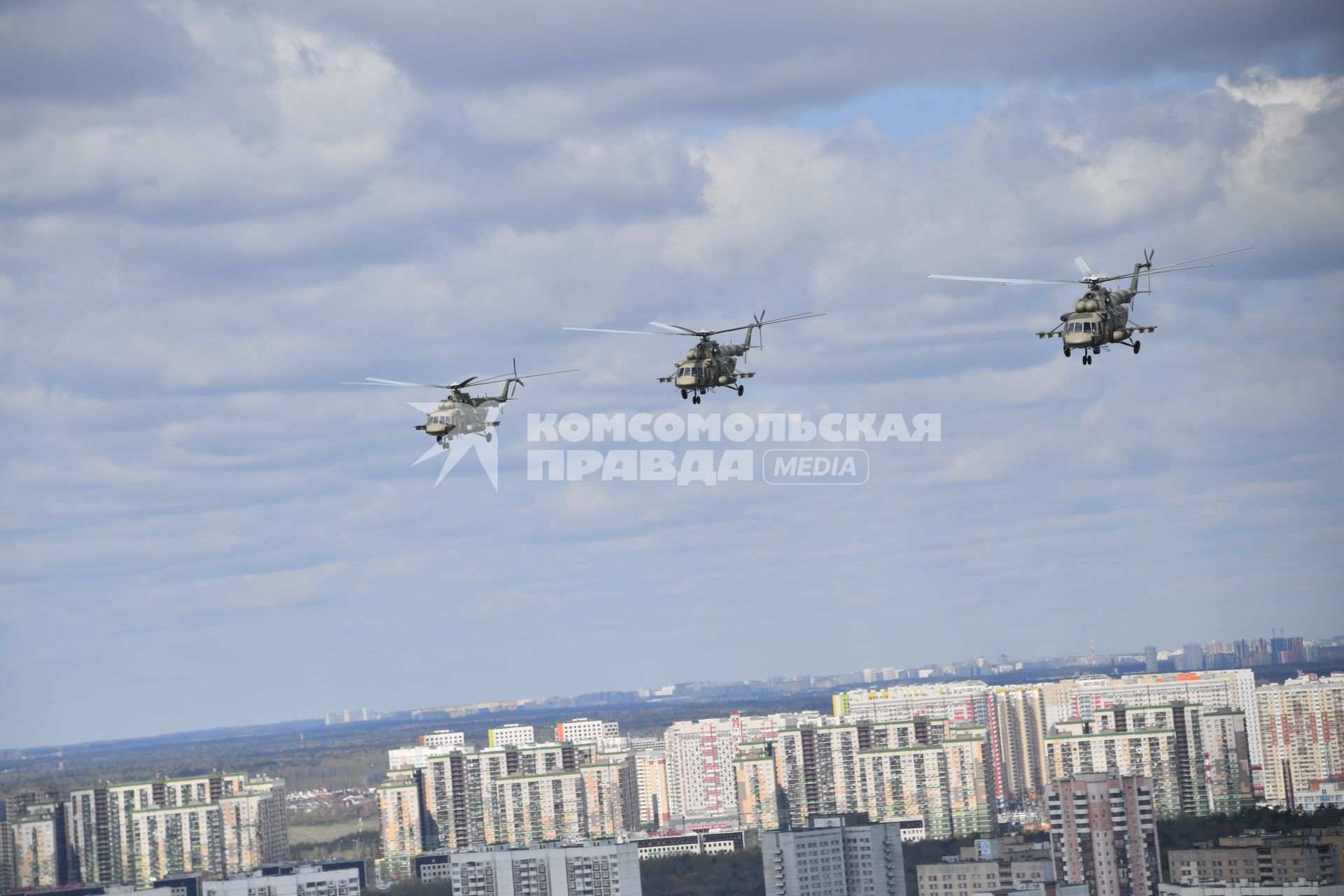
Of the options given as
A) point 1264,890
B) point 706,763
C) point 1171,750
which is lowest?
point 1264,890

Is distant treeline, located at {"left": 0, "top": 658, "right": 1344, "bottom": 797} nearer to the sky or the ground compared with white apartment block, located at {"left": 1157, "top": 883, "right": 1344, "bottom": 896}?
nearer to the sky

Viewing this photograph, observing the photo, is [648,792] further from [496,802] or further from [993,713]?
[993,713]

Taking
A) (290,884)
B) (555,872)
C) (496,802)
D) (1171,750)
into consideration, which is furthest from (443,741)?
(555,872)

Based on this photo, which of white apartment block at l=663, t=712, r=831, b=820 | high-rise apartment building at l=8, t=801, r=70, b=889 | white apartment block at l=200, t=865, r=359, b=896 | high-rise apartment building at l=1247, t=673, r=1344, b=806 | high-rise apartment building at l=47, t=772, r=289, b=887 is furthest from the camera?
white apartment block at l=663, t=712, r=831, b=820

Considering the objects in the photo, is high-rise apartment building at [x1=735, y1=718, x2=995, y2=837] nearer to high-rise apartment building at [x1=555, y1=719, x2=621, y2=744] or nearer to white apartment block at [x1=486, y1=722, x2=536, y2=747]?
white apartment block at [x1=486, y1=722, x2=536, y2=747]

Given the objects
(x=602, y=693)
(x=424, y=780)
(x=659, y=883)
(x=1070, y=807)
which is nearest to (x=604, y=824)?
(x=424, y=780)

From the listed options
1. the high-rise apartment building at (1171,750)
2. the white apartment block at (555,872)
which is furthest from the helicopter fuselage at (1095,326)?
the high-rise apartment building at (1171,750)

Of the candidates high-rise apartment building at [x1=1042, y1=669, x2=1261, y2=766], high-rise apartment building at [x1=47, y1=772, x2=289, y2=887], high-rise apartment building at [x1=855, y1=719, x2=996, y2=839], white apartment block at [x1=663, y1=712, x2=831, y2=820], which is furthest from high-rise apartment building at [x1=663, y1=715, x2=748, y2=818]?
high-rise apartment building at [x1=47, y1=772, x2=289, y2=887]
